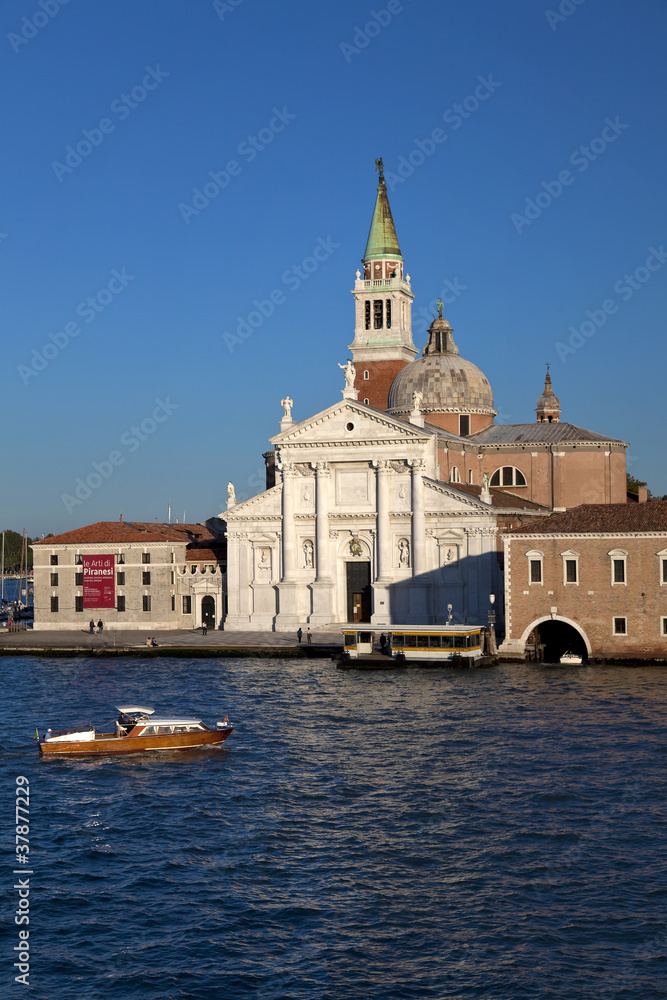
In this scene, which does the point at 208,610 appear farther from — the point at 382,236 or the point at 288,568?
the point at 382,236

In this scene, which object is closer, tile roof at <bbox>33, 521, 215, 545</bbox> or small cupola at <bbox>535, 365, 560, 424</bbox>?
tile roof at <bbox>33, 521, 215, 545</bbox>

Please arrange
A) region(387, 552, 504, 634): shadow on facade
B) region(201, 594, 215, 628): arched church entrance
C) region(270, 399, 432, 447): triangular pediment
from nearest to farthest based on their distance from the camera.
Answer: region(387, 552, 504, 634): shadow on facade < region(270, 399, 432, 447): triangular pediment < region(201, 594, 215, 628): arched church entrance

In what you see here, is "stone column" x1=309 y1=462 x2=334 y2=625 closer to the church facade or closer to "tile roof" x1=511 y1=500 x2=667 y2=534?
the church facade

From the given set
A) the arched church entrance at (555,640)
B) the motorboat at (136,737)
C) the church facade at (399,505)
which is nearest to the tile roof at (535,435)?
the church facade at (399,505)

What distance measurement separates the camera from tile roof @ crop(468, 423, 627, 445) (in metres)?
62.4

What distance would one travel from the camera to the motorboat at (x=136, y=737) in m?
32.1

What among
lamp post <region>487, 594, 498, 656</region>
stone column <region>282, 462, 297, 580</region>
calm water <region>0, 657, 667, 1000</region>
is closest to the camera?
calm water <region>0, 657, 667, 1000</region>

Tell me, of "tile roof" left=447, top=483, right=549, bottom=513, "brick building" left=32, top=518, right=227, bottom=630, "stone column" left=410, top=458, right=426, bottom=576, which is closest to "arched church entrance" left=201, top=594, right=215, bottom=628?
"brick building" left=32, top=518, right=227, bottom=630

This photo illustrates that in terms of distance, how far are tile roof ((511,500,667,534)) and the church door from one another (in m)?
12.3

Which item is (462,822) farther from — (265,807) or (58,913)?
(58,913)

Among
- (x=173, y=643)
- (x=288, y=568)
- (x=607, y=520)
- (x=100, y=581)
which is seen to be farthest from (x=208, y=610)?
(x=607, y=520)

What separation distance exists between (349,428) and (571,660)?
16371 millimetres

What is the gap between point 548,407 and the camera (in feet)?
240

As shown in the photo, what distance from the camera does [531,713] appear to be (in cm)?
3578
